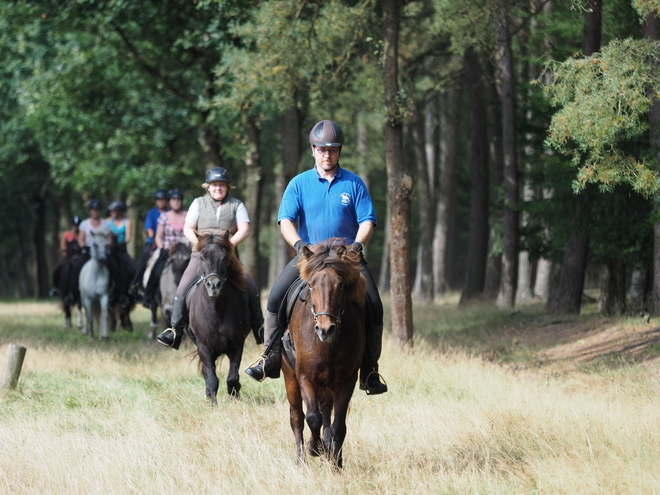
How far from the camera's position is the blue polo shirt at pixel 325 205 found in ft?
26.1

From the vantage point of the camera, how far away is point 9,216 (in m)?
49.3

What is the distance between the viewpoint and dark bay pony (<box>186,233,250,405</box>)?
36.8 ft

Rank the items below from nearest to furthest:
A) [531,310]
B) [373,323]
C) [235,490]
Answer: [235,490] → [373,323] → [531,310]

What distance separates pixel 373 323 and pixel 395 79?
27.3ft

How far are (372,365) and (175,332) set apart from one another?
4.49 metres

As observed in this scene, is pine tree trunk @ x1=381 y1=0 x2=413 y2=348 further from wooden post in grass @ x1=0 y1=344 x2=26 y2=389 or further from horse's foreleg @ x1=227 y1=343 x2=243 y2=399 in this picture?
wooden post in grass @ x1=0 y1=344 x2=26 y2=389

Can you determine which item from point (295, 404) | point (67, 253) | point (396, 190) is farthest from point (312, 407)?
point (67, 253)

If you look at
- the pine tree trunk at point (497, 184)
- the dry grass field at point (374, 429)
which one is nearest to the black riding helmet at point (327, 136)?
the dry grass field at point (374, 429)

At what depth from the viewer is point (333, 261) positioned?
7254 millimetres

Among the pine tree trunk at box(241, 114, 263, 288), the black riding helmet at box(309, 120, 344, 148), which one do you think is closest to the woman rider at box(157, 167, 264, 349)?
the black riding helmet at box(309, 120, 344, 148)

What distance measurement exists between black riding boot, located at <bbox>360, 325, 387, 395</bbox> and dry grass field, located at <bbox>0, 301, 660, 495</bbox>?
538 millimetres

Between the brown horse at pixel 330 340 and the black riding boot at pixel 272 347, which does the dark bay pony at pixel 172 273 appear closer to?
the black riding boot at pixel 272 347

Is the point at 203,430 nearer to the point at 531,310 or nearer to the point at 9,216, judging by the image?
the point at 531,310

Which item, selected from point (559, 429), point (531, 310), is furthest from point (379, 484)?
point (531, 310)
